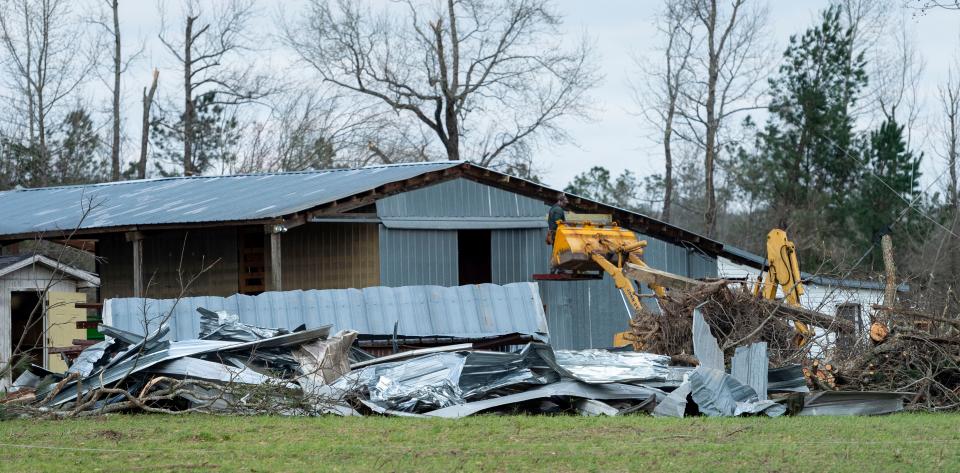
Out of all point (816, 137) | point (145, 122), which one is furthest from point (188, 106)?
point (816, 137)

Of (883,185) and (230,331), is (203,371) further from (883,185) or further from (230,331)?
(883,185)

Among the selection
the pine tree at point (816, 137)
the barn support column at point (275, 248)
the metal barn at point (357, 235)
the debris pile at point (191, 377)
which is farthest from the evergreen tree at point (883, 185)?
the debris pile at point (191, 377)

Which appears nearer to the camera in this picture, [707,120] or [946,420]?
[946,420]

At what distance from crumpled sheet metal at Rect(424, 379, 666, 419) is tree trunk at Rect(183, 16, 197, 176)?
117 ft

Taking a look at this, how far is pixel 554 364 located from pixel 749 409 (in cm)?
227

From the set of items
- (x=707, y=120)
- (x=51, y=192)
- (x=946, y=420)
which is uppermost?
(x=707, y=120)

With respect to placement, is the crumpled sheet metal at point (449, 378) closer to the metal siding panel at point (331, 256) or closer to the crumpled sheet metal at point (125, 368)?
the crumpled sheet metal at point (125, 368)

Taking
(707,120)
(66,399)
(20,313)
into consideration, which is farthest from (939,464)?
(707,120)

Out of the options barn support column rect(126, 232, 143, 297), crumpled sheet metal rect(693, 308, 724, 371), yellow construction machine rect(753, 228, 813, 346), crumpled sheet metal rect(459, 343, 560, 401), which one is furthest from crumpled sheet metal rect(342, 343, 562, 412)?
barn support column rect(126, 232, 143, 297)

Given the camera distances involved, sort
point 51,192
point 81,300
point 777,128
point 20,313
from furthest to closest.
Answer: point 777,128
point 51,192
point 20,313
point 81,300

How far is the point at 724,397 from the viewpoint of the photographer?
1482cm

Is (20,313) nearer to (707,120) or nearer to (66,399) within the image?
(66,399)

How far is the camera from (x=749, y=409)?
575 inches

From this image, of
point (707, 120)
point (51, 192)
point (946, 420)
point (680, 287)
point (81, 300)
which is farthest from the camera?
point (707, 120)
